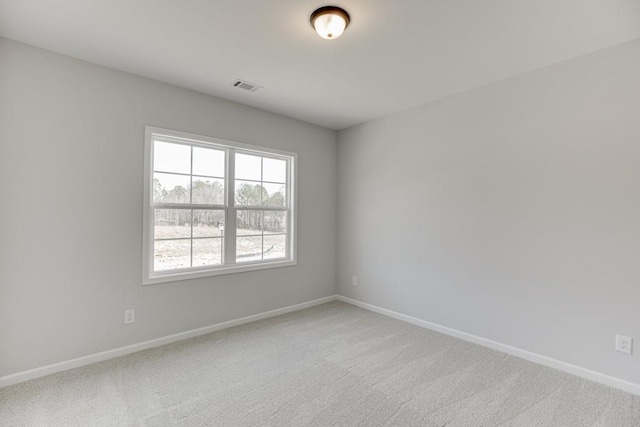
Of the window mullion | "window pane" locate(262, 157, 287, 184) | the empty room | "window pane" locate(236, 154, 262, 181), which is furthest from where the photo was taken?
"window pane" locate(262, 157, 287, 184)

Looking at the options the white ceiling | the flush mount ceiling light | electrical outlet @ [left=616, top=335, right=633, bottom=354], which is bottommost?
electrical outlet @ [left=616, top=335, right=633, bottom=354]

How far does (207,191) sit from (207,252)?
69 centimetres

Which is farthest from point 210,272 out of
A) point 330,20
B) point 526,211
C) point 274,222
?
point 526,211

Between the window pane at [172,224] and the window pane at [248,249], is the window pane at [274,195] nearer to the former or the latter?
the window pane at [248,249]

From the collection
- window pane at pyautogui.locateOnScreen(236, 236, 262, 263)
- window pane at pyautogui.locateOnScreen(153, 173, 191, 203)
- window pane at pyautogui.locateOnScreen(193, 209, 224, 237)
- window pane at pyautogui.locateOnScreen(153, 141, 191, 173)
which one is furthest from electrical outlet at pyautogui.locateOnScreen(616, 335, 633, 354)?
window pane at pyautogui.locateOnScreen(153, 141, 191, 173)

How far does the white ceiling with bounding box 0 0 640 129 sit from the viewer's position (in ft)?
6.33

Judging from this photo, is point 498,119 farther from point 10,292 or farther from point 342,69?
point 10,292

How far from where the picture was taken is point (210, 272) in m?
3.32

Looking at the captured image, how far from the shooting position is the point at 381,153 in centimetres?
403

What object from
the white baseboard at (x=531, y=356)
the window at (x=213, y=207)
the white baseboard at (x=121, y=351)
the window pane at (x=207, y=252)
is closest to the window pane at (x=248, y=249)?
the window at (x=213, y=207)

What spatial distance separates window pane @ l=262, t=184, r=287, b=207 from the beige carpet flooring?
1.71 meters

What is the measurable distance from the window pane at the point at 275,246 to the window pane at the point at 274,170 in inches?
30.3

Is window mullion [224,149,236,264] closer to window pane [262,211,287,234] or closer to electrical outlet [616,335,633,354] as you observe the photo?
window pane [262,211,287,234]

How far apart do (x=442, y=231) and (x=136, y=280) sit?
3.20 metres
